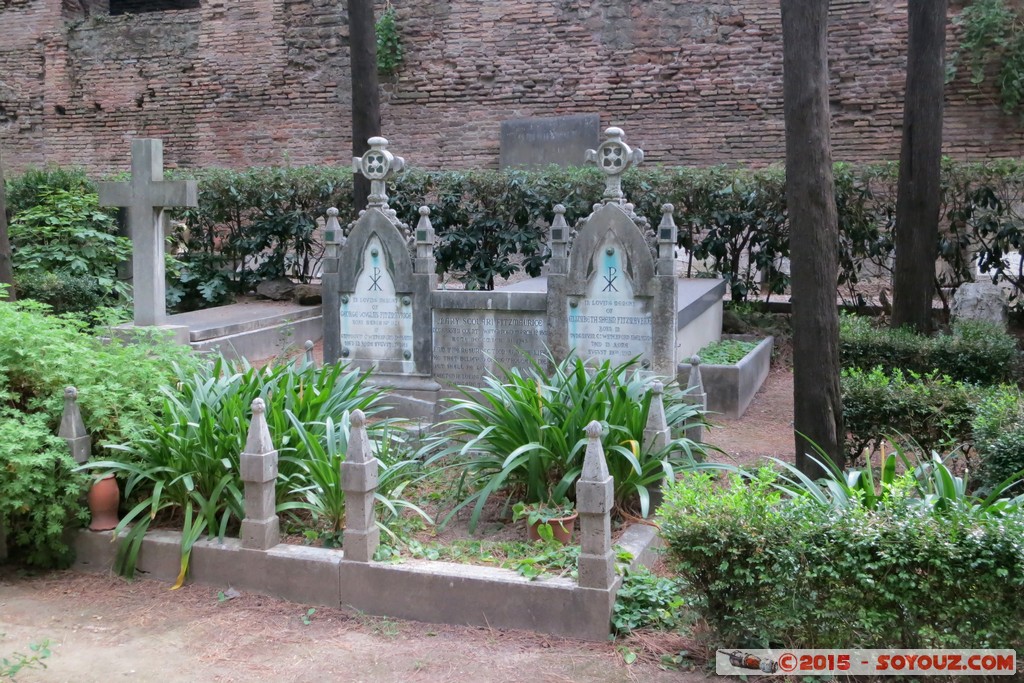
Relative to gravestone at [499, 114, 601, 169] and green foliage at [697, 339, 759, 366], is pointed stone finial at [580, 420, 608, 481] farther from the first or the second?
gravestone at [499, 114, 601, 169]

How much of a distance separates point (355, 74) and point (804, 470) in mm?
8953

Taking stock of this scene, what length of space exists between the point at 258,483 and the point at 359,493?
2.06 feet

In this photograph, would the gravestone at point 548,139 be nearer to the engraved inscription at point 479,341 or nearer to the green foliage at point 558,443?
the engraved inscription at point 479,341

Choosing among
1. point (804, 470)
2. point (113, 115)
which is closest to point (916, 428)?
point (804, 470)

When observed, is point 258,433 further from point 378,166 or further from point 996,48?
point 996,48

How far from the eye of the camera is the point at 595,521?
4.08 metres

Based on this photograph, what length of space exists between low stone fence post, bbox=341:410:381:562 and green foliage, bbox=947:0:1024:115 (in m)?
13.8

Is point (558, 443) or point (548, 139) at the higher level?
point (548, 139)

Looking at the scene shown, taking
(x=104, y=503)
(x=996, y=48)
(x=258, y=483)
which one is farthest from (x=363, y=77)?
(x=996, y=48)

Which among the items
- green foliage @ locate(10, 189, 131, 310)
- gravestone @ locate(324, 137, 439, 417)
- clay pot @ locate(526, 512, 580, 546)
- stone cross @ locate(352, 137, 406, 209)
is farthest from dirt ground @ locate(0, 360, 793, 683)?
green foliage @ locate(10, 189, 131, 310)

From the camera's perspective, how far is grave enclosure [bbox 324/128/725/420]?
7387 mm

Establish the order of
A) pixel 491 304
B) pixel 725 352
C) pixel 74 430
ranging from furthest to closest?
pixel 725 352 → pixel 491 304 → pixel 74 430

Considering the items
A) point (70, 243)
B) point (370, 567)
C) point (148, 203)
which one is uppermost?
point (148, 203)

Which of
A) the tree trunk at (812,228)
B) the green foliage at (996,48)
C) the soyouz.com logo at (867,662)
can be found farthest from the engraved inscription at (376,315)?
the green foliage at (996,48)
